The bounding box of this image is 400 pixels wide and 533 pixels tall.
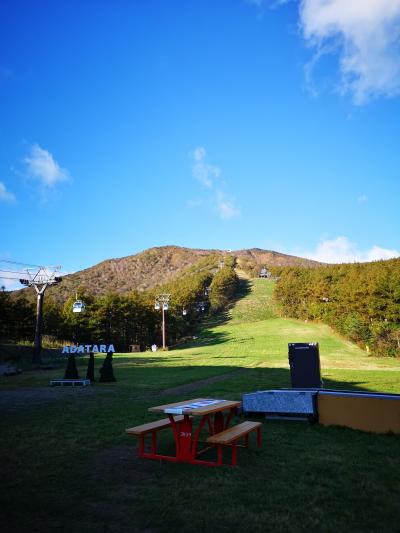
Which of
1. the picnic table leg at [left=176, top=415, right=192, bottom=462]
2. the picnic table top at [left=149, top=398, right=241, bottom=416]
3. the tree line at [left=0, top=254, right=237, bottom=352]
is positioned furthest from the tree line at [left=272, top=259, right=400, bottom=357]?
the picnic table leg at [left=176, top=415, right=192, bottom=462]

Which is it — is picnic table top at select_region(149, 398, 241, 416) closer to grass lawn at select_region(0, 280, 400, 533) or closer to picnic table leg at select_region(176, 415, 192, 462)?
picnic table leg at select_region(176, 415, 192, 462)

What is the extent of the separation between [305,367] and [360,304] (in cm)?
3489

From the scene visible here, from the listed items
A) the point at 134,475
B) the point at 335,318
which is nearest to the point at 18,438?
the point at 134,475

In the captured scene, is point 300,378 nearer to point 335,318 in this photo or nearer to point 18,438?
point 18,438

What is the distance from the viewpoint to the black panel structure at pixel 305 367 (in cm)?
1488

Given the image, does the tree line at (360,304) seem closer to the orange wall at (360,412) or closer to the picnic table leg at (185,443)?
the orange wall at (360,412)

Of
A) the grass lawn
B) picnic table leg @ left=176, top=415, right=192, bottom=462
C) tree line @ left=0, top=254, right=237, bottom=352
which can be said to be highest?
tree line @ left=0, top=254, right=237, bottom=352

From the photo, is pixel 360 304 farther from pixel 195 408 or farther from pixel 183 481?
pixel 183 481

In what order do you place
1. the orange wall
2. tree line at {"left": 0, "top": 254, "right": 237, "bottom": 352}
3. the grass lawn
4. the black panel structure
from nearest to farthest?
the grass lawn < the orange wall < the black panel structure < tree line at {"left": 0, "top": 254, "right": 237, "bottom": 352}

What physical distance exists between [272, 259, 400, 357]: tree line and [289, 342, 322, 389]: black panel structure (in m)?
26.2

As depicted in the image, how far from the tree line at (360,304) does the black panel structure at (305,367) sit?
2621cm

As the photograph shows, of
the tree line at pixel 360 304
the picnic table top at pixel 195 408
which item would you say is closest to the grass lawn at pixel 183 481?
the picnic table top at pixel 195 408

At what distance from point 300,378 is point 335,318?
41.0m

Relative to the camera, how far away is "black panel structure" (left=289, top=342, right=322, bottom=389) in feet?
48.8
